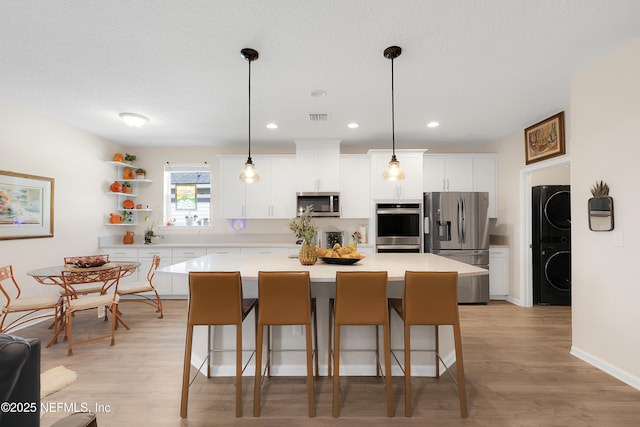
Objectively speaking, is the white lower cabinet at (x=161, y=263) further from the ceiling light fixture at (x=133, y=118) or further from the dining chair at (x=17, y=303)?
the ceiling light fixture at (x=133, y=118)

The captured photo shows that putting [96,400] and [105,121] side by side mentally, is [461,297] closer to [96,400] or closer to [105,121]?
[96,400]

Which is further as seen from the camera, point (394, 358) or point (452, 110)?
point (452, 110)

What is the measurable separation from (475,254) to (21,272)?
232 inches

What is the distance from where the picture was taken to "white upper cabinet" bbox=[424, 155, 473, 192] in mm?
4910

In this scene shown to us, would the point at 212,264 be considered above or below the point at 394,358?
above

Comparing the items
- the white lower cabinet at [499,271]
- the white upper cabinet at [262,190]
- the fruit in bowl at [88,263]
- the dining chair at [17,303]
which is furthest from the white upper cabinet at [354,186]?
the dining chair at [17,303]

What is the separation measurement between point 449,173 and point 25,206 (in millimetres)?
5816

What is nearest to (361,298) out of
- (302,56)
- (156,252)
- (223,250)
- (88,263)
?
(302,56)

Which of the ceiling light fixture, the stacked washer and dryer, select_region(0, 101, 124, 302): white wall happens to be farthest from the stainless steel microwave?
select_region(0, 101, 124, 302): white wall

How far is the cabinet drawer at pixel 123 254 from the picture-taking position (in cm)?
468

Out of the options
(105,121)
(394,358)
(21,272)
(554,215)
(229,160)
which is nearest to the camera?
(394,358)

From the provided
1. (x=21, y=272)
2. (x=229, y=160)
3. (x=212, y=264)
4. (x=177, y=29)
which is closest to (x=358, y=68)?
(x=177, y=29)

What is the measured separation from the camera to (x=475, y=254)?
14.7ft

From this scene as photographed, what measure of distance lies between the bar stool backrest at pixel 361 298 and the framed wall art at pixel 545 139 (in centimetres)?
327
